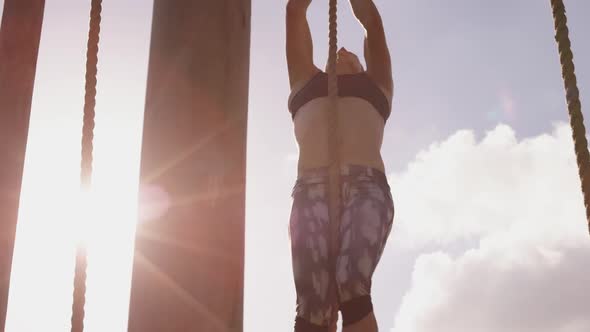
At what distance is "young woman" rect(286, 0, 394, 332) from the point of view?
8.71 feet

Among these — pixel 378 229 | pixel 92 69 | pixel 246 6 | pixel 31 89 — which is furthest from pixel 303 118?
pixel 31 89

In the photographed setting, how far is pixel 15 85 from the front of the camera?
3.72 meters

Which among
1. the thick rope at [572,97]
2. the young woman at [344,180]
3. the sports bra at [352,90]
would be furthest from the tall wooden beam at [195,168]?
the thick rope at [572,97]

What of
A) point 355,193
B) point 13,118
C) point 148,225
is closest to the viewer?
point 148,225

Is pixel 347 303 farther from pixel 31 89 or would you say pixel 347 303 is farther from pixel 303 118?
pixel 31 89

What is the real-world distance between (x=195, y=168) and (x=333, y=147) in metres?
0.82

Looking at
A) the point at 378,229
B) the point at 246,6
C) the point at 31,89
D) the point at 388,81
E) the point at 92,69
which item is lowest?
the point at 378,229

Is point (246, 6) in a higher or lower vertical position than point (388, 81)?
lower

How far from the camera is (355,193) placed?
2789mm

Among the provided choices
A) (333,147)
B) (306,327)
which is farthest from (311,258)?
(333,147)

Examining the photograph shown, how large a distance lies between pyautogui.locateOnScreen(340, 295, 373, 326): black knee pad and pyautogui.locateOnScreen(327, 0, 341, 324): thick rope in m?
0.07

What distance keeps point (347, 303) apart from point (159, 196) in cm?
92

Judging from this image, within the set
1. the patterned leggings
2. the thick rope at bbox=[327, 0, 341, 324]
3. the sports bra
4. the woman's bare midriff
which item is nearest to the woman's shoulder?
the sports bra

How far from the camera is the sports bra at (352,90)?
306 centimetres
